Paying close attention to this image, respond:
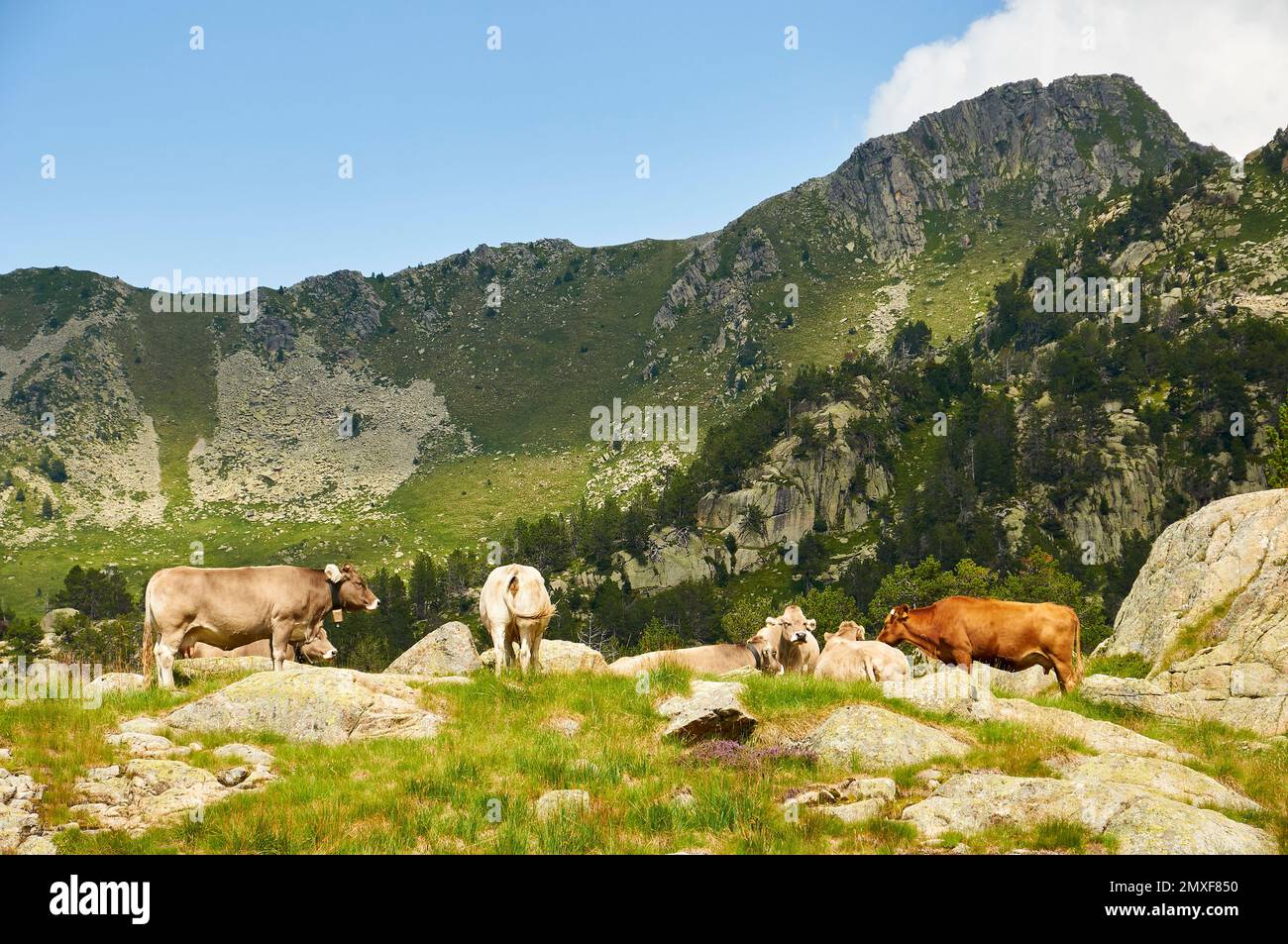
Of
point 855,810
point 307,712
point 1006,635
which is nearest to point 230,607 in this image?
point 307,712

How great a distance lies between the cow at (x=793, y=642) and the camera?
27.5 m

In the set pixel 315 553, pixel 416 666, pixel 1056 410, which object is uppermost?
pixel 1056 410

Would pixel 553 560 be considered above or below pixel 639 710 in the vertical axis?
below

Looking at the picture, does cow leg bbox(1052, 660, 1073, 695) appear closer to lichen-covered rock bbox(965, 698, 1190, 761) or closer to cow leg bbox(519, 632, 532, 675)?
lichen-covered rock bbox(965, 698, 1190, 761)

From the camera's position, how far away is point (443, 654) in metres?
29.9

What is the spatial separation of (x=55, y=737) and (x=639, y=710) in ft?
32.0

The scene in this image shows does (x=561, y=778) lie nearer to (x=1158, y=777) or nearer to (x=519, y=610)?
(x=519, y=610)

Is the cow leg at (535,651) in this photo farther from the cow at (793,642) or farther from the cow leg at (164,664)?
the cow at (793,642)

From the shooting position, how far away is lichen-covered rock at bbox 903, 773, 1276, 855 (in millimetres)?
10492

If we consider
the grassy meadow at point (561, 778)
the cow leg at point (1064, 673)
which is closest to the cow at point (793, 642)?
the cow leg at point (1064, 673)

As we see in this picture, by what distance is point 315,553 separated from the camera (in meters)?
190

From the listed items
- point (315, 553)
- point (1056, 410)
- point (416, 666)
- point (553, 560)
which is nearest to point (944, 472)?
point (1056, 410)
